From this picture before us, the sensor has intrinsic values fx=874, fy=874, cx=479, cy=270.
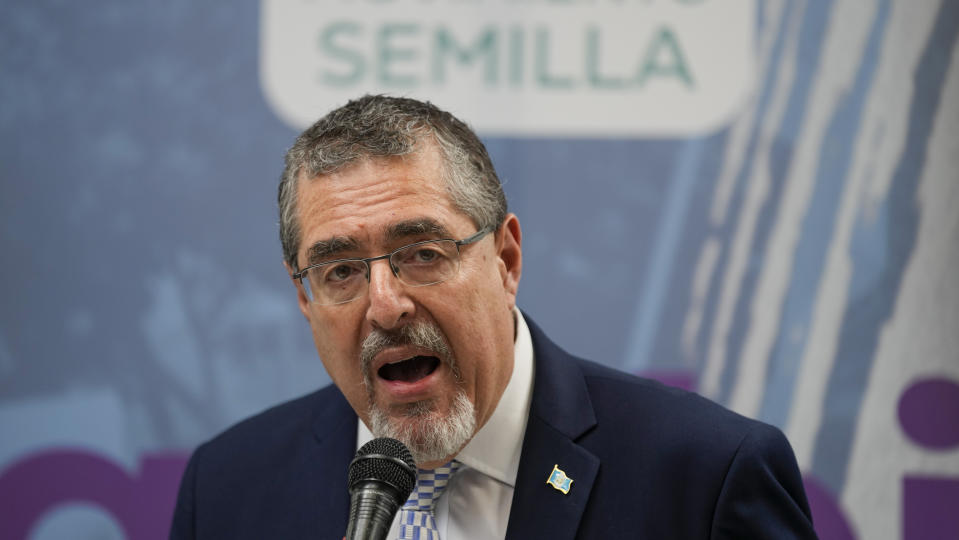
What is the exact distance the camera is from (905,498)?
2.65 meters

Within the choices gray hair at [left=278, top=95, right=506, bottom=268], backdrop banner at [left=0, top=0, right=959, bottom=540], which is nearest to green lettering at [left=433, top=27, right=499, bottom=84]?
backdrop banner at [left=0, top=0, right=959, bottom=540]

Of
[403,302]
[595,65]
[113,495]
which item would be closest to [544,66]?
[595,65]

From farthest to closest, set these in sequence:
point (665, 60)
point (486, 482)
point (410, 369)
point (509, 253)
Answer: point (665, 60)
point (509, 253)
point (486, 482)
point (410, 369)

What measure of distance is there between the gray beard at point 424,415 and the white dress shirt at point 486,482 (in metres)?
0.16

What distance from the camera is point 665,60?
9.26ft

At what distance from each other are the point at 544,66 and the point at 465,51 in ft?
0.87

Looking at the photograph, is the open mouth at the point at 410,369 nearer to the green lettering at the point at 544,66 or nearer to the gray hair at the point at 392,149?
the gray hair at the point at 392,149

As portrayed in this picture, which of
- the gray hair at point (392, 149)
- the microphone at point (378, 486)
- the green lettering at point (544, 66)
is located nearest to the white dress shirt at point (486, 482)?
the gray hair at point (392, 149)

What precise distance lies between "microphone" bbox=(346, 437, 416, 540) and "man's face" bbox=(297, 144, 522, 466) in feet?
1.27

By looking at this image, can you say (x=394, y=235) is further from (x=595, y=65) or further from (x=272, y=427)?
(x=595, y=65)

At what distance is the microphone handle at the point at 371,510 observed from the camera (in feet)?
3.92

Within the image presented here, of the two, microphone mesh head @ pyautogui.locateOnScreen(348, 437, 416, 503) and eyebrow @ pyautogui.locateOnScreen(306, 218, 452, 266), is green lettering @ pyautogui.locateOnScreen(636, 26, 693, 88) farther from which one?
microphone mesh head @ pyautogui.locateOnScreen(348, 437, 416, 503)

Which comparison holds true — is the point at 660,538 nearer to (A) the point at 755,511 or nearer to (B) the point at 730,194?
(A) the point at 755,511

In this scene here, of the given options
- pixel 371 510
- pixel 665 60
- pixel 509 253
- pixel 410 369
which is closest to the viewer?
pixel 371 510
